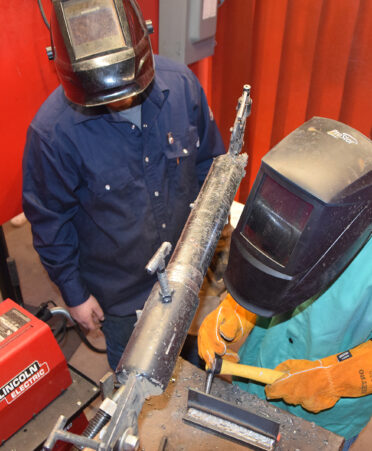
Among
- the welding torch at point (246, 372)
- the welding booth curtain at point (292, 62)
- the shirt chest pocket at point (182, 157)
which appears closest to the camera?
the welding torch at point (246, 372)

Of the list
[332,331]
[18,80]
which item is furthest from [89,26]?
[332,331]

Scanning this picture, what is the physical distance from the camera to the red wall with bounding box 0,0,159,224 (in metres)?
1.79

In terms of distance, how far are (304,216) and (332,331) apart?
1.40ft

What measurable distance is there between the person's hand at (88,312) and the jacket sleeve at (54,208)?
31 millimetres

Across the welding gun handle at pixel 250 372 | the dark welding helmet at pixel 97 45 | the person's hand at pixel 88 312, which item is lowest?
the person's hand at pixel 88 312

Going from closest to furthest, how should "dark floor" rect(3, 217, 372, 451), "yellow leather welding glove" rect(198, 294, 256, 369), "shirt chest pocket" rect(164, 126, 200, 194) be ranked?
"yellow leather welding glove" rect(198, 294, 256, 369)
"shirt chest pocket" rect(164, 126, 200, 194)
"dark floor" rect(3, 217, 372, 451)

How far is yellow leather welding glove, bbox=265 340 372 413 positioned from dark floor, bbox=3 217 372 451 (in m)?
1.18

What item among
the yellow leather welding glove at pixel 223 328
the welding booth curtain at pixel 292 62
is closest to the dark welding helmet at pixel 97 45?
the yellow leather welding glove at pixel 223 328

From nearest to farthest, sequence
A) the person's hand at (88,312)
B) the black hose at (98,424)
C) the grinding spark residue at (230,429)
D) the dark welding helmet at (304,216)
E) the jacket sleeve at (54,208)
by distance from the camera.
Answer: the black hose at (98,424)
the dark welding helmet at (304,216)
the grinding spark residue at (230,429)
the jacket sleeve at (54,208)
the person's hand at (88,312)

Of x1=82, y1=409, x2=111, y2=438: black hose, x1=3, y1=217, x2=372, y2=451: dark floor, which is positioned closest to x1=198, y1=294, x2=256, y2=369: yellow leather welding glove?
x1=82, y1=409, x2=111, y2=438: black hose

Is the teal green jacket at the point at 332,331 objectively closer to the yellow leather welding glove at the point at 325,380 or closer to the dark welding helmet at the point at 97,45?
the yellow leather welding glove at the point at 325,380

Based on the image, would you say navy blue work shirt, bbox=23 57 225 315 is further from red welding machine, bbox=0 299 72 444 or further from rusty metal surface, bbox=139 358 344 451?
rusty metal surface, bbox=139 358 344 451

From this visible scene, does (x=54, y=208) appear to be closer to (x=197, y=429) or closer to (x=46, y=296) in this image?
(x=197, y=429)

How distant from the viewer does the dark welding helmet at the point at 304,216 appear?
917 millimetres
